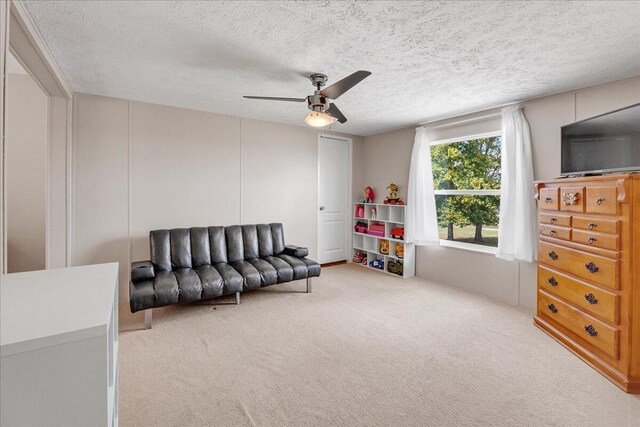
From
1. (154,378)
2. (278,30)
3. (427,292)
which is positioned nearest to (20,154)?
(154,378)

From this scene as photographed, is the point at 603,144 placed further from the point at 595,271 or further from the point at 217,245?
the point at 217,245

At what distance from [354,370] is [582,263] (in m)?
2.10

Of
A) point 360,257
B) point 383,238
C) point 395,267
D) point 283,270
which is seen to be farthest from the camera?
point 360,257

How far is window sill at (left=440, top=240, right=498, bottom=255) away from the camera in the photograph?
398cm

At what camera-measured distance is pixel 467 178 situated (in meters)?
4.29

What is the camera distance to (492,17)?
6.29ft

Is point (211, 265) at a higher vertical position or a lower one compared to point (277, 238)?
lower

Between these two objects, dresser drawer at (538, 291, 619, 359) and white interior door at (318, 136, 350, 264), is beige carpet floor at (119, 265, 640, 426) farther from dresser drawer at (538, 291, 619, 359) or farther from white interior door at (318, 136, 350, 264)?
white interior door at (318, 136, 350, 264)

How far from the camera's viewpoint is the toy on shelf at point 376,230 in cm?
525

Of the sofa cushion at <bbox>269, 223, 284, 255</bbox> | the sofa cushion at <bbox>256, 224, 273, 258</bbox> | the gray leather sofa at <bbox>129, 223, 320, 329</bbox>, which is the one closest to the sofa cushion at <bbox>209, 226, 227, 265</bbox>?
the gray leather sofa at <bbox>129, 223, 320, 329</bbox>

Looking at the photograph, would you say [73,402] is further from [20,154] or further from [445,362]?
[20,154]

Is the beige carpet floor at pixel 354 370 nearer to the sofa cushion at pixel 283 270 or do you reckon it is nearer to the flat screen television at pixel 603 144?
the sofa cushion at pixel 283 270

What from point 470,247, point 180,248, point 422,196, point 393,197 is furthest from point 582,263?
point 180,248

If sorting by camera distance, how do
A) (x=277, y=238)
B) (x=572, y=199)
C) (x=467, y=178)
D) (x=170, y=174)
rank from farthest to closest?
(x=277, y=238)
(x=467, y=178)
(x=170, y=174)
(x=572, y=199)
